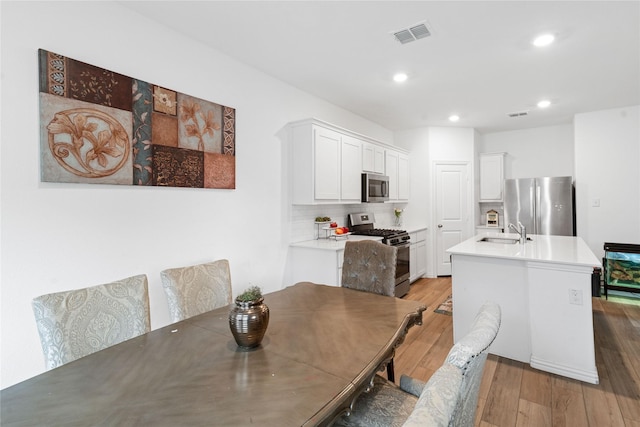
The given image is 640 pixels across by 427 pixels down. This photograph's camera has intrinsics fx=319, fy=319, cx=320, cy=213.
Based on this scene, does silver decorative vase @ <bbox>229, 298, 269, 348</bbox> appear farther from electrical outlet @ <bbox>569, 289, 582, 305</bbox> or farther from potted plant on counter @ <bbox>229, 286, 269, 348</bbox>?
electrical outlet @ <bbox>569, 289, 582, 305</bbox>

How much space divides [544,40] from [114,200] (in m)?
3.54

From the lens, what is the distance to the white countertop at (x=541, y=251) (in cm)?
246

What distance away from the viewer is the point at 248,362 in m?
1.22

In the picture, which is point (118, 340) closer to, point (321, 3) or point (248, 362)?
point (248, 362)

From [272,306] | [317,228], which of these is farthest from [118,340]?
[317,228]

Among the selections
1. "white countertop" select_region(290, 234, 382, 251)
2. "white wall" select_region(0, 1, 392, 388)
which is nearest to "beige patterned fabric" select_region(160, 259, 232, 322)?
"white wall" select_region(0, 1, 392, 388)

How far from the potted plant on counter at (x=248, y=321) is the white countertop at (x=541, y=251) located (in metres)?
2.10

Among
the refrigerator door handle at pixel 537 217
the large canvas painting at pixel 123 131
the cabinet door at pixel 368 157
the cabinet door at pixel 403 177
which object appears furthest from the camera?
the cabinet door at pixel 403 177

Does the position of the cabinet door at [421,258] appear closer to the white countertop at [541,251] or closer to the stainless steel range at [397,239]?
the stainless steel range at [397,239]

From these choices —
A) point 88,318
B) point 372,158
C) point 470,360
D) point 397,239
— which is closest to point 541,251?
point 397,239

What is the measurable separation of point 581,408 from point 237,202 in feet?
9.80

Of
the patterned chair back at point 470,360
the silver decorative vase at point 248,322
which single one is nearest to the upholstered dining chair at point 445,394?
the patterned chair back at point 470,360

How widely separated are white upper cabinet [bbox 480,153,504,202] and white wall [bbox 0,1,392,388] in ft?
14.8

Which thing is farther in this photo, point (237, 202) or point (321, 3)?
point (237, 202)
